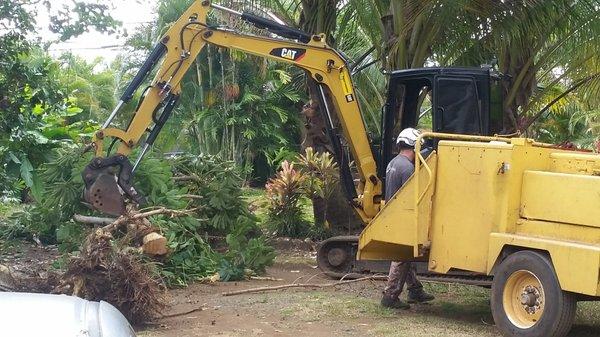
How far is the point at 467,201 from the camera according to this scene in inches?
347

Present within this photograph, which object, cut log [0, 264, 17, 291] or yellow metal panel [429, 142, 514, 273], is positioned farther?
cut log [0, 264, 17, 291]

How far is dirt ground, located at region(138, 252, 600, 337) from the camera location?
903cm

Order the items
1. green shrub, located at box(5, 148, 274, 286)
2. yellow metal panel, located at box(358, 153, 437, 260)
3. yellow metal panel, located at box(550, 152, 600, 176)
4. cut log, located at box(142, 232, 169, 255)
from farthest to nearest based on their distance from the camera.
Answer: green shrub, located at box(5, 148, 274, 286) < cut log, located at box(142, 232, 169, 255) < yellow metal panel, located at box(358, 153, 437, 260) < yellow metal panel, located at box(550, 152, 600, 176)

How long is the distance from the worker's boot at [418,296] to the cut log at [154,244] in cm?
290

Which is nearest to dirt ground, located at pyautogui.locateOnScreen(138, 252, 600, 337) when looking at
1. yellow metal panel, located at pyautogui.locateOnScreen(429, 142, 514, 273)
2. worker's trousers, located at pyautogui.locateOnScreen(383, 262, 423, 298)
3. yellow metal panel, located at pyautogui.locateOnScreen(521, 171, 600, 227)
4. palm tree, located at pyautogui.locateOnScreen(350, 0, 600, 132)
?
worker's trousers, located at pyautogui.locateOnScreen(383, 262, 423, 298)

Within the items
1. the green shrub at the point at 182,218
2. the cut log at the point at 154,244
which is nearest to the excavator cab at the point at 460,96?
the green shrub at the point at 182,218

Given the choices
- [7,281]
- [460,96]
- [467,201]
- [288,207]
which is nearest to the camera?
[467,201]

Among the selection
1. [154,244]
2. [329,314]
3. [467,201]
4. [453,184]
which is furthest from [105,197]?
[467,201]

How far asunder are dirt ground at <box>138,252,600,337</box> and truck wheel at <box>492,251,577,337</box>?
1.92 feet

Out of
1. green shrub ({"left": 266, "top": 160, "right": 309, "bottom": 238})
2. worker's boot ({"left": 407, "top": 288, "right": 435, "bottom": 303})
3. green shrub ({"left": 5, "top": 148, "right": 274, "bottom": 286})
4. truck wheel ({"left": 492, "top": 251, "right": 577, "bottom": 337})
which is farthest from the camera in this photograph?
green shrub ({"left": 266, "top": 160, "right": 309, "bottom": 238})

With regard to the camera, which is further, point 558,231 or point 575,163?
point 575,163

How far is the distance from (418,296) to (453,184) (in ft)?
7.12

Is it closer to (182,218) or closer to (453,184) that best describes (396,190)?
(453,184)

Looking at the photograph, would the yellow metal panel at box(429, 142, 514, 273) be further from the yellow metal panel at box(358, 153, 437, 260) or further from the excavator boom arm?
the excavator boom arm
